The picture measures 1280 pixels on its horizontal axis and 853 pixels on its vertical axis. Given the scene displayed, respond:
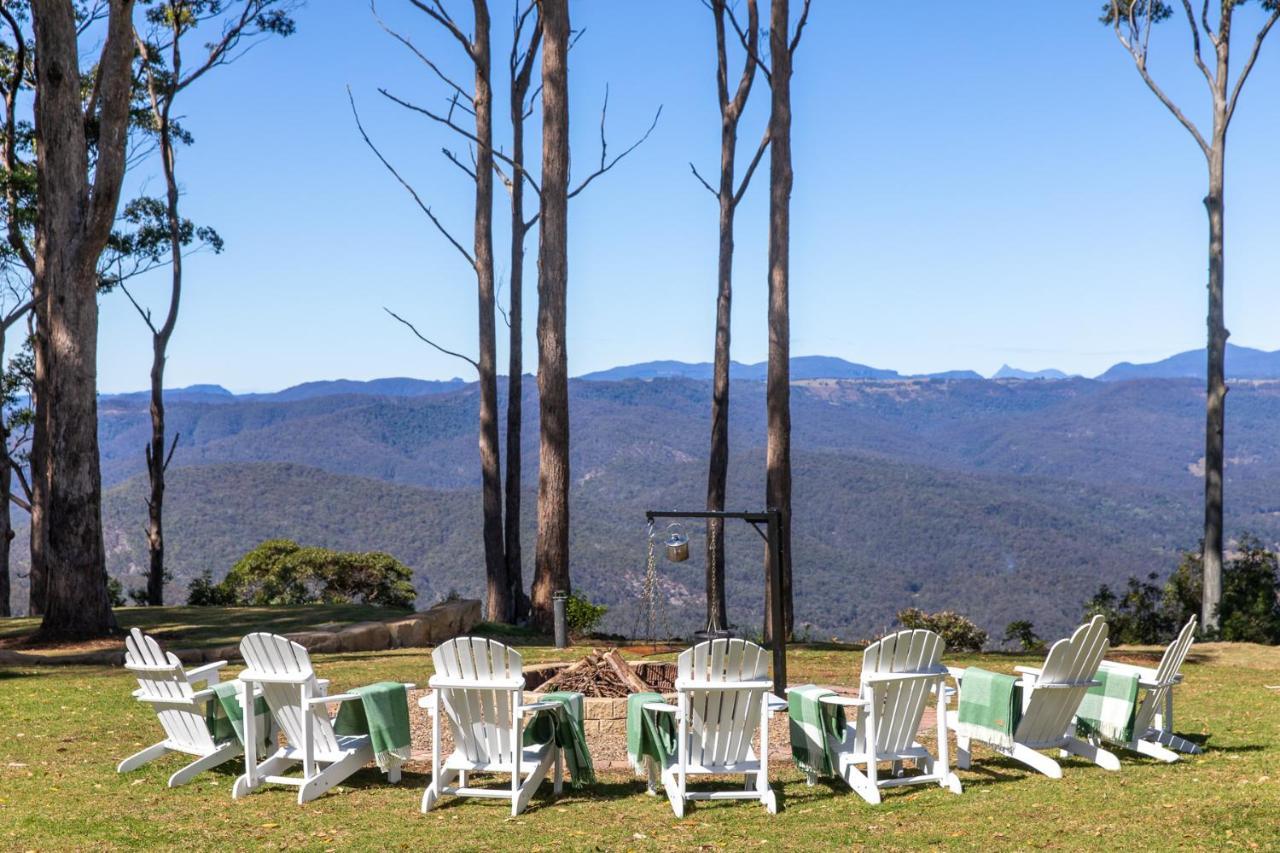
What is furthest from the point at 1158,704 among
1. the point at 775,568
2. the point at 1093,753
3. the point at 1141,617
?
the point at 1141,617

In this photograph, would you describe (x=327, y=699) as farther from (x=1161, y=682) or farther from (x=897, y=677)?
(x=1161, y=682)

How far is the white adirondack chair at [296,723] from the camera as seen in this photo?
6242 millimetres

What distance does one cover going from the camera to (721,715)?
20.2 ft

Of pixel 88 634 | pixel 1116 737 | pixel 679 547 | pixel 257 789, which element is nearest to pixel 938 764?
pixel 1116 737

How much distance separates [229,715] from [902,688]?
132 inches

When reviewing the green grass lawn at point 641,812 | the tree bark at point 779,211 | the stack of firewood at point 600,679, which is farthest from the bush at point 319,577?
the green grass lawn at point 641,812

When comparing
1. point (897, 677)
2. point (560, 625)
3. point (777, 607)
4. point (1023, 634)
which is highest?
point (777, 607)

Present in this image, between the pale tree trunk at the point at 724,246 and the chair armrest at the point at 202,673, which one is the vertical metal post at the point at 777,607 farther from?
the pale tree trunk at the point at 724,246

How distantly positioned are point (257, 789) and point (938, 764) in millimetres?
3327

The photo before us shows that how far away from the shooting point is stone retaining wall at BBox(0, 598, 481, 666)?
1150cm

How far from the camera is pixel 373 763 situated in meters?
7.15

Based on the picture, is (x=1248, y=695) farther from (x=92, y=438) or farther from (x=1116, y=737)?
(x=92, y=438)

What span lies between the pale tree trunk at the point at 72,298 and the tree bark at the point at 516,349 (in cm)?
632

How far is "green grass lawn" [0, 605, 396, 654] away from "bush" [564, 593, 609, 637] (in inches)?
77.5
